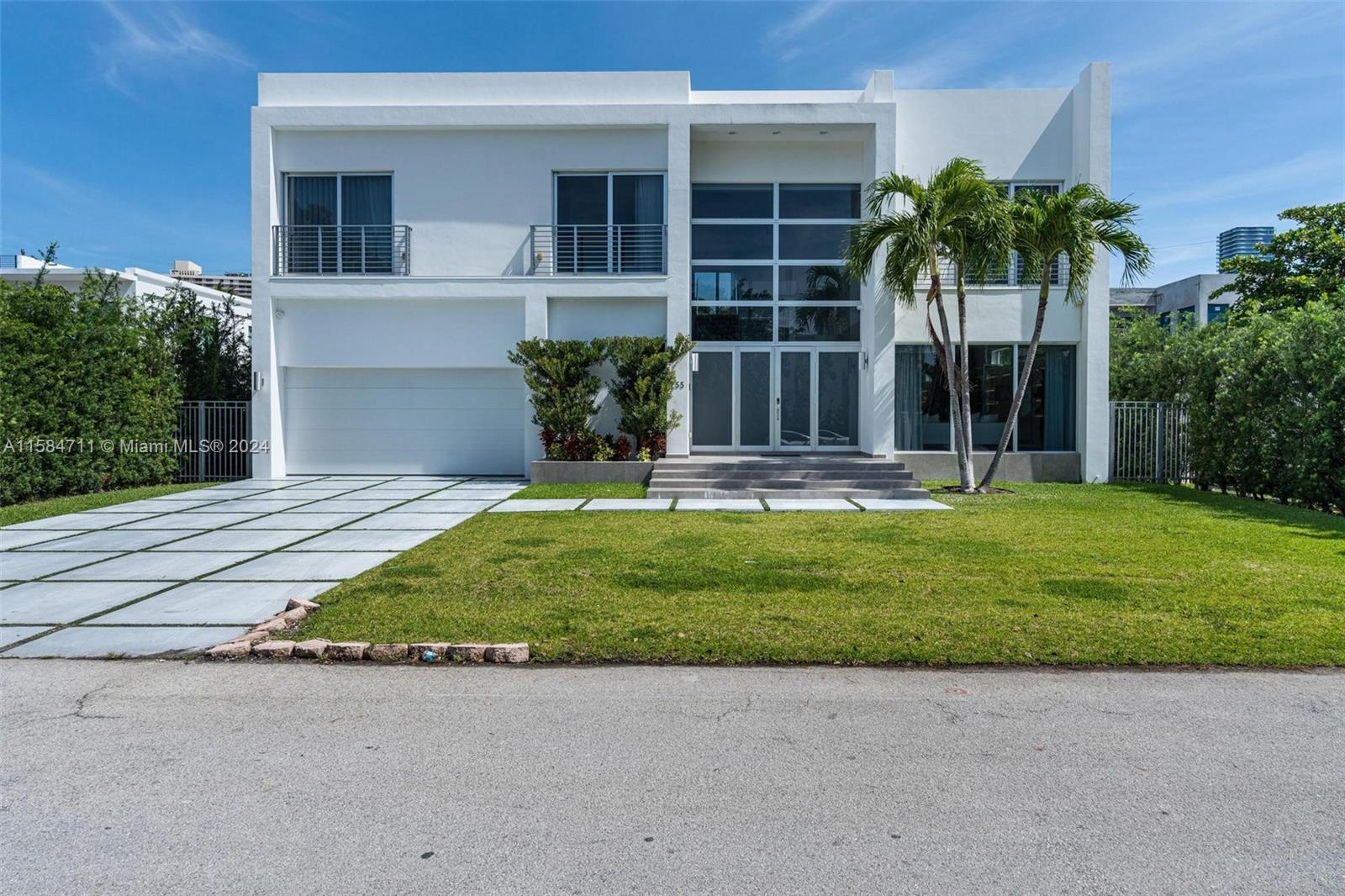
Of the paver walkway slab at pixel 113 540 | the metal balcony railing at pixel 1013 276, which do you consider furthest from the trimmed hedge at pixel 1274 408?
the paver walkway slab at pixel 113 540

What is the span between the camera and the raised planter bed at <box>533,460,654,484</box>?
592 inches

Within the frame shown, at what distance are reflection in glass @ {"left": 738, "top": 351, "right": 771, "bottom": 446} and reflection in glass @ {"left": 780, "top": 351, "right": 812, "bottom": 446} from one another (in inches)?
11.3

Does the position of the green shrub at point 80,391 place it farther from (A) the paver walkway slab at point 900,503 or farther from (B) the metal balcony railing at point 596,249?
(A) the paver walkway slab at point 900,503

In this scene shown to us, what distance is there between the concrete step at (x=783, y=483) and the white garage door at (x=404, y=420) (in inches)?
175

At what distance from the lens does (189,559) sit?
822 cm

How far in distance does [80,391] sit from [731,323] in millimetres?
11322

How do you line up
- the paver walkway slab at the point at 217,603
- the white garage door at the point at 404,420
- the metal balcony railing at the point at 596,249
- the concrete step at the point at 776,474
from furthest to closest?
1. the white garage door at the point at 404,420
2. the metal balcony railing at the point at 596,249
3. the concrete step at the point at 776,474
4. the paver walkway slab at the point at 217,603

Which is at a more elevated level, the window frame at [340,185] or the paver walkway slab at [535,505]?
the window frame at [340,185]

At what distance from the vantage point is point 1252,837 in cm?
297

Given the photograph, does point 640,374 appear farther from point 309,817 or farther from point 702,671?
point 309,817

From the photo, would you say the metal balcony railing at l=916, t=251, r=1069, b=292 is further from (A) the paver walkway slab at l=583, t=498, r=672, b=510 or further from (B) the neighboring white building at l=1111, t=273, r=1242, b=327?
(B) the neighboring white building at l=1111, t=273, r=1242, b=327

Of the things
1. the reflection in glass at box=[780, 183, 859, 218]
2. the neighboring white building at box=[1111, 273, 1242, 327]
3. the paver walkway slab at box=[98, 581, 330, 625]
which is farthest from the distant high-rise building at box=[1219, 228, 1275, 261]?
the paver walkway slab at box=[98, 581, 330, 625]

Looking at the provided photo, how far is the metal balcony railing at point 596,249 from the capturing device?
640 inches

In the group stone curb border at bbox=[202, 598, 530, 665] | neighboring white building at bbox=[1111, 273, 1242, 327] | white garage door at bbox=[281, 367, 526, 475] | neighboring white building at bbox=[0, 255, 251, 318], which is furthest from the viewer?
neighboring white building at bbox=[1111, 273, 1242, 327]
